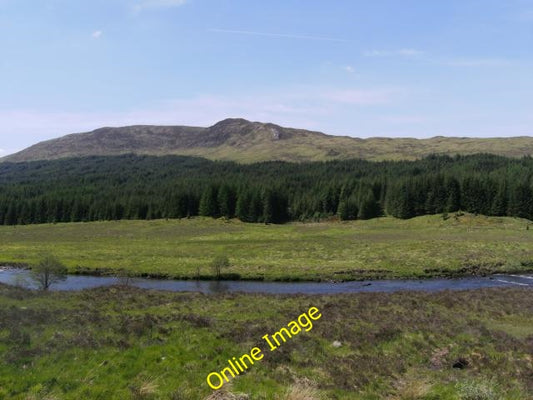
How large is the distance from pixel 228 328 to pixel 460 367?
11773 millimetres

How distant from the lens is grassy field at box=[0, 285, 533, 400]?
604 inches

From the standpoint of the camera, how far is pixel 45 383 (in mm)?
15125

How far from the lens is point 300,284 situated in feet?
190

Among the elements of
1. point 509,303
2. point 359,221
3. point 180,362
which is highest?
point 180,362

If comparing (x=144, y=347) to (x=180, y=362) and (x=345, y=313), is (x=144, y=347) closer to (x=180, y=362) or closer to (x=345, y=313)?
(x=180, y=362)

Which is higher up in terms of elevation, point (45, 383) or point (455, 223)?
point (45, 383)

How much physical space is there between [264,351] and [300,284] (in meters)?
37.7

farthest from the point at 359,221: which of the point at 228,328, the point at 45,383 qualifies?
the point at 45,383

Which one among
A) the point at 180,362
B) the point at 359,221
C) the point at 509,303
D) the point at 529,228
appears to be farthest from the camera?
the point at 359,221

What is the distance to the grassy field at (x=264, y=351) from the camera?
50.3 ft

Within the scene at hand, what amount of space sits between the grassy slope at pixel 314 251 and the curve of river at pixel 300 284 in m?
3.16

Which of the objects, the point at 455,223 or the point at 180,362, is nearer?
the point at 180,362

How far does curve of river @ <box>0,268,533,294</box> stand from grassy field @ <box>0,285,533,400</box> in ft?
66.3

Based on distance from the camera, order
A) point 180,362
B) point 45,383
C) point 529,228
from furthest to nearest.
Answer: point 529,228, point 180,362, point 45,383
